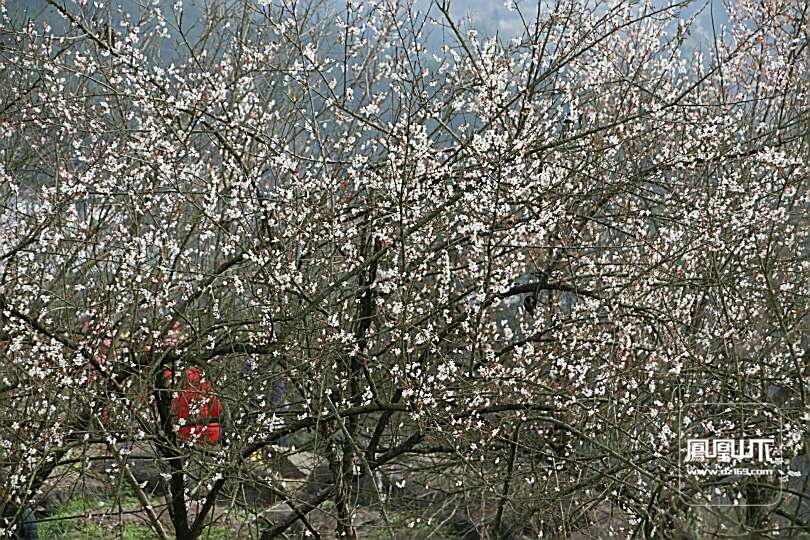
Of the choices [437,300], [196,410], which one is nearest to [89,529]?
[196,410]

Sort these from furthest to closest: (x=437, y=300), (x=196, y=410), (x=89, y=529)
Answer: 1. (x=89, y=529)
2. (x=196, y=410)
3. (x=437, y=300)

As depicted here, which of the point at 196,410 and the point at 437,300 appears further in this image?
the point at 196,410

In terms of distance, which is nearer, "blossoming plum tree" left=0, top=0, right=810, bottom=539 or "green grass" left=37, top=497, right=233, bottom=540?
"blossoming plum tree" left=0, top=0, right=810, bottom=539

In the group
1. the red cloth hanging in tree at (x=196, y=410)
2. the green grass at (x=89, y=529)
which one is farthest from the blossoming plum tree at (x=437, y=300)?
the green grass at (x=89, y=529)

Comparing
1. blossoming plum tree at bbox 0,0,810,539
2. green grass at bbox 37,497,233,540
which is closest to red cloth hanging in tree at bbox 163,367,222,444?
blossoming plum tree at bbox 0,0,810,539

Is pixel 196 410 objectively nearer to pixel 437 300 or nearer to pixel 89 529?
pixel 437 300

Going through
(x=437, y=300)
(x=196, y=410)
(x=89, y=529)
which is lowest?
(x=89, y=529)

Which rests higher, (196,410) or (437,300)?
(437,300)

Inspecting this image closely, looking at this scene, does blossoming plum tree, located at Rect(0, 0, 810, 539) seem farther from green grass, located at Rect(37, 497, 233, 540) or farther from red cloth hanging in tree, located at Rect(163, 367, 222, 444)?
green grass, located at Rect(37, 497, 233, 540)

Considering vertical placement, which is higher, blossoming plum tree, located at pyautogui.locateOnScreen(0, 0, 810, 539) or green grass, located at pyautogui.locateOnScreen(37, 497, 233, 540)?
blossoming plum tree, located at pyautogui.locateOnScreen(0, 0, 810, 539)

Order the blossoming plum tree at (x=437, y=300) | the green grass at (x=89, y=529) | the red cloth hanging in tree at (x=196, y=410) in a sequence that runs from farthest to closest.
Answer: the green grass at (x=89, y=529) → the red cloth hanging in tree at (x=196, y=410) → the blossoming plum tree at (x=437, y=300)

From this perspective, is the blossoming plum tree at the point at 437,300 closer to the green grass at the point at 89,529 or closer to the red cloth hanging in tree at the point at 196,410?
the red cloth hanging in tree at the point at 196,410

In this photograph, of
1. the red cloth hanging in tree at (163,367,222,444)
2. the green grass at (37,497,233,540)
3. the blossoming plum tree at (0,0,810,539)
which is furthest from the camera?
the green grass at (37,497,233,540)

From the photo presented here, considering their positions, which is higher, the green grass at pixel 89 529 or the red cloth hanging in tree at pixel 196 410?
the red cloth hanging in tree at pixel 196 410
